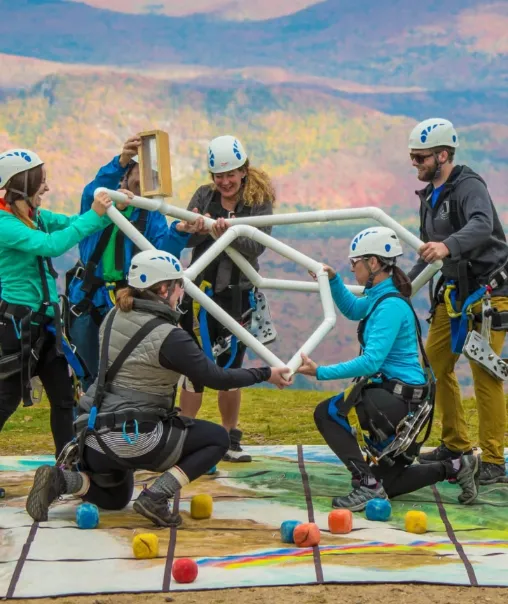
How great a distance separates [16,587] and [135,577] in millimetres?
527

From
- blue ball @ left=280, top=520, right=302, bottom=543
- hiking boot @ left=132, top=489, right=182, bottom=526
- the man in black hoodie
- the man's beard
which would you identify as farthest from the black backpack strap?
hiking boot @ left=132, top=489, right=182, bottom=526

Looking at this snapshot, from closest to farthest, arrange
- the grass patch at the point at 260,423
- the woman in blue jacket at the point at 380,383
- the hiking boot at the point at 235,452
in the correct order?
the woman in blue jacket at the point at 380,383
the hiking boot at the point at 235,452
the grass patch at the point at 260,423

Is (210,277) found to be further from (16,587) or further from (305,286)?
(16,587)

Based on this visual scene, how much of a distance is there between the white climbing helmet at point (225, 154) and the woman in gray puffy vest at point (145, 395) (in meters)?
1.15

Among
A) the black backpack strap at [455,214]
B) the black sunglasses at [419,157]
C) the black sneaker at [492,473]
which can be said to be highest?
the black sunglasses at [419,157]

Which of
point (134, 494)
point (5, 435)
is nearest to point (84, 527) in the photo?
point (134, 494)

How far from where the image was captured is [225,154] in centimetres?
673

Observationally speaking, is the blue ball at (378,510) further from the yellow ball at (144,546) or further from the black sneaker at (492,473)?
the yellow ball at (144,546)

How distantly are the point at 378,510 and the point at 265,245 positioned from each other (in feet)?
5.65

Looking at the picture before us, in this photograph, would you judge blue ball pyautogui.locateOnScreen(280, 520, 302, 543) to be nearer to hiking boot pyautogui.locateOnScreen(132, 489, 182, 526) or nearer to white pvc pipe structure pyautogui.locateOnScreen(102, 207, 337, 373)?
hiking boot pyautogui.locateOnScreen(132, 489, 182, 526)

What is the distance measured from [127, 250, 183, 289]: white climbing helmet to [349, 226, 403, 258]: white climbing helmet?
1.10 metres

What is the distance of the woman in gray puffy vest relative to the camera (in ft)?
18.5

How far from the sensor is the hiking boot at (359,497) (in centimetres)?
611

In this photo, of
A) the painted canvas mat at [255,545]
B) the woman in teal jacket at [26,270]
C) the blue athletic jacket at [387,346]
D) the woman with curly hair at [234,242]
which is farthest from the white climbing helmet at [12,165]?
the blue athletic jacket at [387,346]
